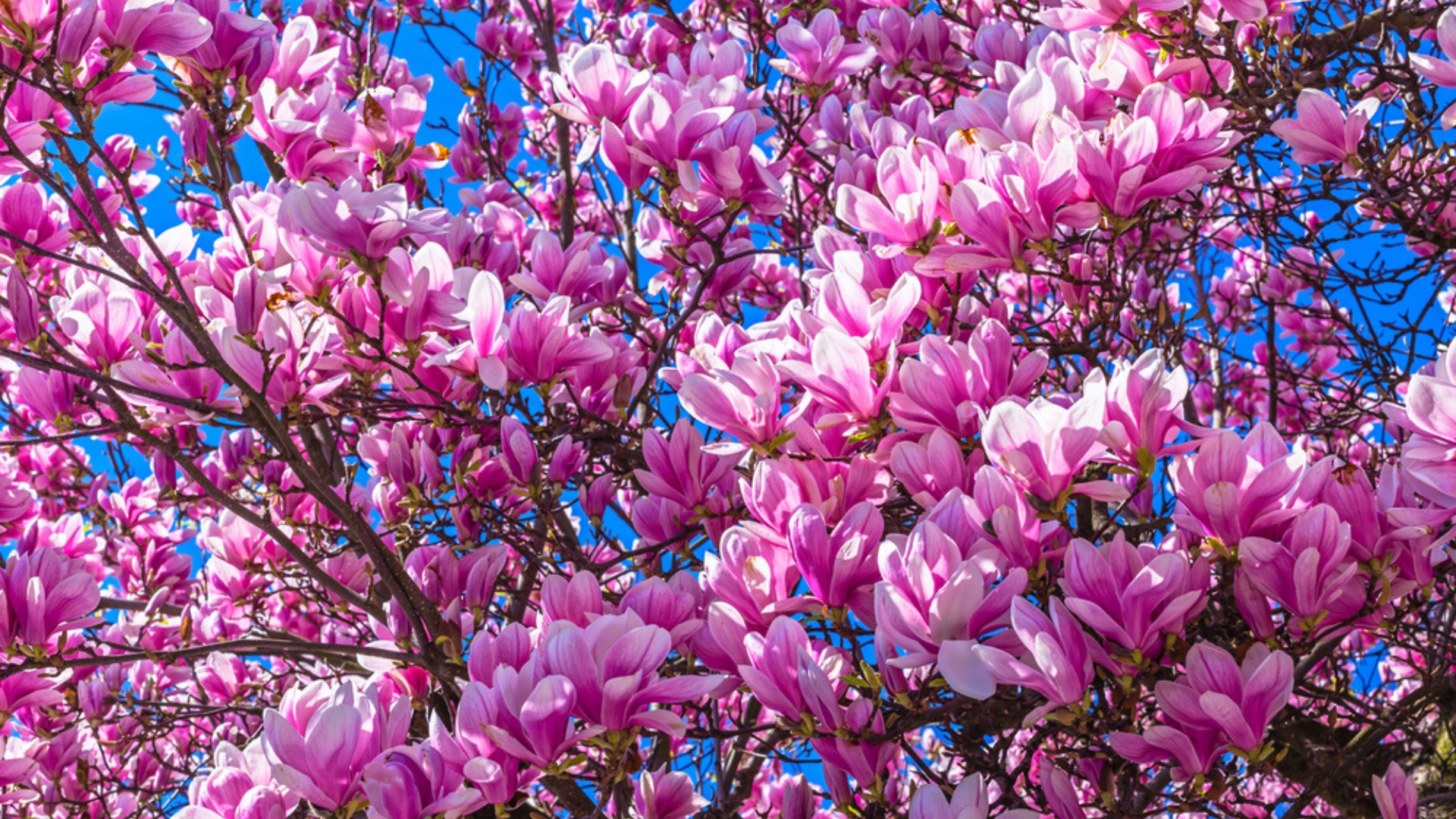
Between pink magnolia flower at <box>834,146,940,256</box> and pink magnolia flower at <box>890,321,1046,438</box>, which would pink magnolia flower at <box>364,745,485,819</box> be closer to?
pink magnolia flower at <box>890,321,1046,438</box>

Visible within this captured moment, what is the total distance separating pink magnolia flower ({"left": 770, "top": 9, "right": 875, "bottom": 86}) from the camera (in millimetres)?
2758

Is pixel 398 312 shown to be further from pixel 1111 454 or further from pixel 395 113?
pixel 1111 454

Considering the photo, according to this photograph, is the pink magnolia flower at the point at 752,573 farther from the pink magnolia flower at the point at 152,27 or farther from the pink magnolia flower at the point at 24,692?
the pink magnolia flower at the point at 24,692

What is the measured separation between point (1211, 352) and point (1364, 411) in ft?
9.14

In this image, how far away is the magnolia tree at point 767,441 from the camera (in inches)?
60.7

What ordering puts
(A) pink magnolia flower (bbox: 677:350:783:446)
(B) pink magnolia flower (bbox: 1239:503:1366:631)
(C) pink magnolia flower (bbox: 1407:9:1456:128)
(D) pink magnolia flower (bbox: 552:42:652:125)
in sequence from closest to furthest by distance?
(B) pink magnolia flower (bbox: 1239:503:1366:631), (A) pink magnolia flower (bbox: 677:350:783:446), (C) pink magnolia flower (bbox: 1407:9:1456:128), (D) pink magnolia flower (bbox: 552:42:652:125)

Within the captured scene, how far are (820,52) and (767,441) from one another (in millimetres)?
1393

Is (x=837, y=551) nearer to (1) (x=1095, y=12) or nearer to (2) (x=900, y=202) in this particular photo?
(2) (x=900, y=202)

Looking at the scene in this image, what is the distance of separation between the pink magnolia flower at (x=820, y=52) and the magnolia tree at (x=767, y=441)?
0.02 m

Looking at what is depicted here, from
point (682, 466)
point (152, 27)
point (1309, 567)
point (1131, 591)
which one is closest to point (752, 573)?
point (682, 466)

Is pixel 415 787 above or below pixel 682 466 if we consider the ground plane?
below

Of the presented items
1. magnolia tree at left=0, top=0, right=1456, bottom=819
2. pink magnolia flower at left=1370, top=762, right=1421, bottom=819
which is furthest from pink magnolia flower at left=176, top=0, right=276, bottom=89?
pink magnolia flower at left=1370, top=762, right=1421, bottom=819

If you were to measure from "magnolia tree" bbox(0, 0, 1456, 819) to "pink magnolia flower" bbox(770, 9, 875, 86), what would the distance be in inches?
0.6

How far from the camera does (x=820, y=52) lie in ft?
9.14
